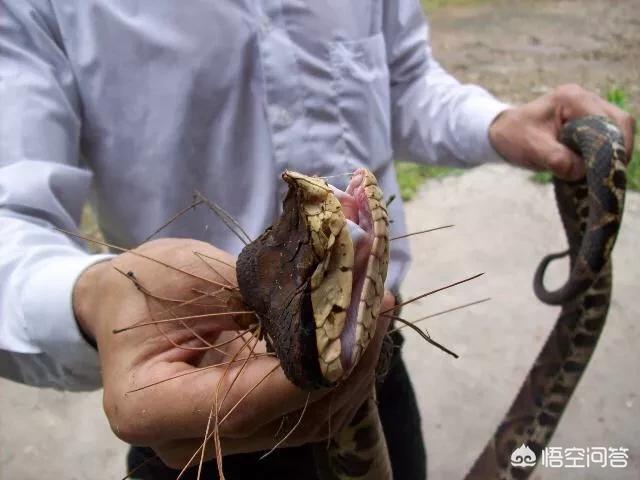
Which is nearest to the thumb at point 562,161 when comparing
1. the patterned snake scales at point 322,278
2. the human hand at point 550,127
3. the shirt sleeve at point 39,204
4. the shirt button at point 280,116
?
the human hand at point 550,127

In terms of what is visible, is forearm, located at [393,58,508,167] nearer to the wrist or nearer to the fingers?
the fingers

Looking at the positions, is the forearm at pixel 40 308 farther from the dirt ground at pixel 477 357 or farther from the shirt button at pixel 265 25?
the dirt ground at pixel 477 357

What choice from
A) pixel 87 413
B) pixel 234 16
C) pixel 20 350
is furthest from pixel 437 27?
pixel 20 350

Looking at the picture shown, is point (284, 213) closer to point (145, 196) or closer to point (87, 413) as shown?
point (145, 196)

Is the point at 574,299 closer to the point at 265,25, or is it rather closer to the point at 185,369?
the point at 265,25

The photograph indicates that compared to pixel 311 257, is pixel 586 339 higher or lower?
lower

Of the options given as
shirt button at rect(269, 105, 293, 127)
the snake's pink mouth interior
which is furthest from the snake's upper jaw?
shirt button at rect(269, 105, 293, 127)

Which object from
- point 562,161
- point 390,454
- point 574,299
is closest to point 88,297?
point 390,454
